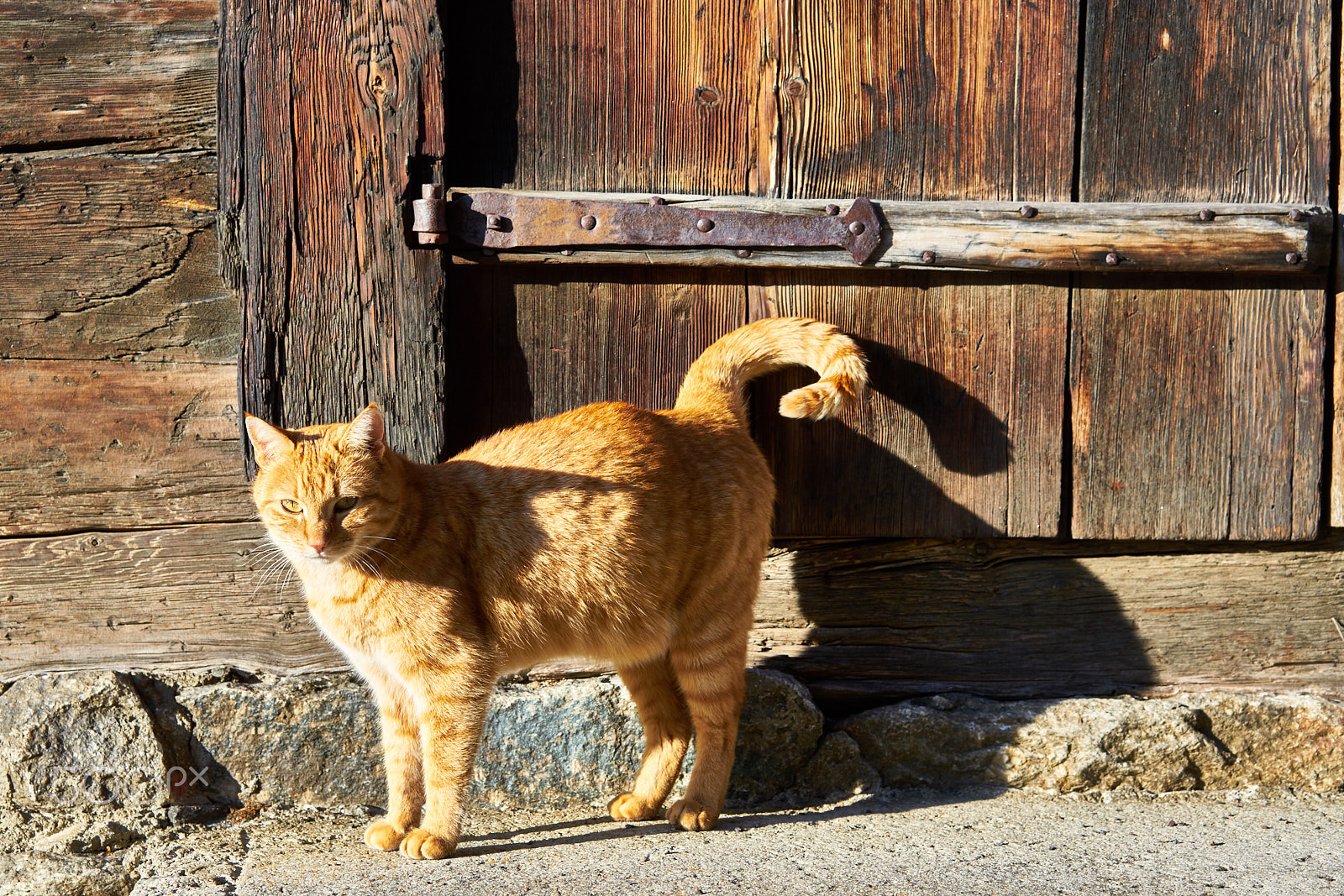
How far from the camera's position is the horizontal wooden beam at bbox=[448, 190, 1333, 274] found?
2910mm

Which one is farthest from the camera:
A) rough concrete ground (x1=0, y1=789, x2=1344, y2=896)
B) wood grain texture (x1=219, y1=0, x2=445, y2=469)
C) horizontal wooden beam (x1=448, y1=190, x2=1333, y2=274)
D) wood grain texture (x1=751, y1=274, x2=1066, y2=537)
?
wood grain texture (x1=751, y1=274, x2=1066, y2=537)

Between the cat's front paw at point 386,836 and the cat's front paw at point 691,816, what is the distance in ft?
2.31

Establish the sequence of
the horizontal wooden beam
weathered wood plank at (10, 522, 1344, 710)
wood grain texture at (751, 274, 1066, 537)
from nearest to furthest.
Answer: the horizontal wooden beam → wood grain texture at (751, 274, 1066, 537) → weathered wood plank at (10, 522, 1344, 710)

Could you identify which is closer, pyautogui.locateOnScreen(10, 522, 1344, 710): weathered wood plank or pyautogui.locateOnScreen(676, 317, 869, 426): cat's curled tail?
pyautogui.locateOnScreen(676, 317, 869, 426): cat's curled tail

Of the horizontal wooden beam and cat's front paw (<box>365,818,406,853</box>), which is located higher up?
the horizontal wooden beam

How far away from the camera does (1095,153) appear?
118 inches

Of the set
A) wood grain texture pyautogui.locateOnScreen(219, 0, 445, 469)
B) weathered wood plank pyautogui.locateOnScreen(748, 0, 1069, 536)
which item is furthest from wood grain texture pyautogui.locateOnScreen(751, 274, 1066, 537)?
wood grain texture pyautogui.locateOnScreen(219, 0, 445, 469)

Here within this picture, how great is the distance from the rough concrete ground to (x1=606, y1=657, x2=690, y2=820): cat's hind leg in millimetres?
57

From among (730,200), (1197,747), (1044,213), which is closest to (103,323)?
(730,200)

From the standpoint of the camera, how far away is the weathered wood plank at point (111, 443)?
2.98 m

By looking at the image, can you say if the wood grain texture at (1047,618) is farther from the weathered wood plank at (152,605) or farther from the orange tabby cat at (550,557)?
the weathered wood plank at (152,605)

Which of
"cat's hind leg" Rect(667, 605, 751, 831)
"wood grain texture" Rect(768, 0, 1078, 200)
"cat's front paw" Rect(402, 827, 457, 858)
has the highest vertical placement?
"wood grain texture" Rect(768, 0, 1078, 200)

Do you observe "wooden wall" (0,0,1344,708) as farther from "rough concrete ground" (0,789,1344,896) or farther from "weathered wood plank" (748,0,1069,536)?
"rough concrete ground" (0,789,1344,896)

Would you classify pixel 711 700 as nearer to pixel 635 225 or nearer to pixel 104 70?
pixel 635 225
